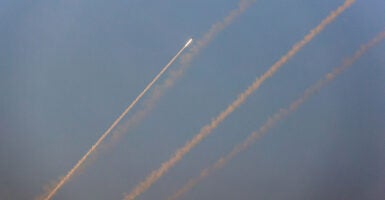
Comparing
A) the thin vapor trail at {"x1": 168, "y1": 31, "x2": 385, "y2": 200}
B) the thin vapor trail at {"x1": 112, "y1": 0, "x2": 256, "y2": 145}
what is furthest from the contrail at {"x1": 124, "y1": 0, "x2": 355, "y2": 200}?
the thin vapor trail at {"x1": 112, "y1": 0, "x2": 256, "y2": 145}

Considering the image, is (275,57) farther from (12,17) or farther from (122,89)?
(12,17)

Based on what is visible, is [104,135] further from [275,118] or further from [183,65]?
[275,118]

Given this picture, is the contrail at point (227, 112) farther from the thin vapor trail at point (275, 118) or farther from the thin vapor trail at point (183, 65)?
the thin vapor trail at point (183, 65)

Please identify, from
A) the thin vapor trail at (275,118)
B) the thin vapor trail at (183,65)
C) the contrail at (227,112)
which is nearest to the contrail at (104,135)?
the thin vapor trail at (183,65)

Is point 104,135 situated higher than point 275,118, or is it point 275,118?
point 104,135

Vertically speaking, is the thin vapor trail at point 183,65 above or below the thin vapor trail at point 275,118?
above

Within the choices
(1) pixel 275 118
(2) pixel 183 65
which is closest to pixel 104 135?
(2) pixel 183 65

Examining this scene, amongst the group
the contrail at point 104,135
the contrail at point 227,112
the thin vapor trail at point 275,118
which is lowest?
the thin vapor trail at point 275,118
